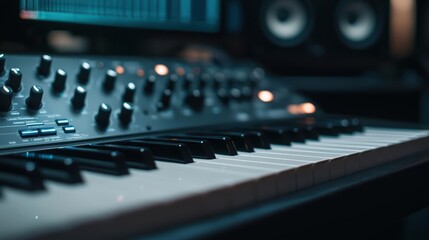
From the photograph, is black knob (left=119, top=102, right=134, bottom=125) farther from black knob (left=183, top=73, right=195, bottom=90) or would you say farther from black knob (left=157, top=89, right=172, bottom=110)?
black knob (left=183, top=73, right=195, bottom=90)

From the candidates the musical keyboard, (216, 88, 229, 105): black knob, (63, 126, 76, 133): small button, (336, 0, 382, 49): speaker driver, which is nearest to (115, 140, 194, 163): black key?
the musical keyboard

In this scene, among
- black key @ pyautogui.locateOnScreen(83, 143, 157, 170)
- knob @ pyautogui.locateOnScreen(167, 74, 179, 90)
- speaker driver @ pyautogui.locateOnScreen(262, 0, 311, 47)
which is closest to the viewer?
black key @ pyautogui.locateOnScreen(83, 143, 157, 170)

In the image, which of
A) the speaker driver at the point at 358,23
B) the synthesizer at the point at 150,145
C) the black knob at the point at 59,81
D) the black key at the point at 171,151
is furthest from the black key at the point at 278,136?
the speaker driver at the point at 358,23

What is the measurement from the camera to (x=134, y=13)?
3.82ft

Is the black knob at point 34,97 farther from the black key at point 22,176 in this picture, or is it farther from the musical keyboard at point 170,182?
the black key at point 22,176

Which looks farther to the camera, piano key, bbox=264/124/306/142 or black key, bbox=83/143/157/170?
piano key, bbox=264/124/306/142

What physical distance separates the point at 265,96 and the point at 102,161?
2.32ft

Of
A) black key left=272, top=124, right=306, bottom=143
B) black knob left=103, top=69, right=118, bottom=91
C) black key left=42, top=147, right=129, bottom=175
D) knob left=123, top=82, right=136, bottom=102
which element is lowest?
black key left=272, top=124, right=306, bottom=143

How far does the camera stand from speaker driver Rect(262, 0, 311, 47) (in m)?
1.83

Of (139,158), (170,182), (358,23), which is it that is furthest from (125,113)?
(358,23)

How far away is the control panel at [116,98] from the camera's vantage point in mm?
792

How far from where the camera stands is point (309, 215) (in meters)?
0.65

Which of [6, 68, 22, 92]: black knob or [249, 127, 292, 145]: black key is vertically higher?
[6, 68, 22, 92]: black knob

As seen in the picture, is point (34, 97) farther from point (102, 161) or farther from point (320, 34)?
point (320, 34)
